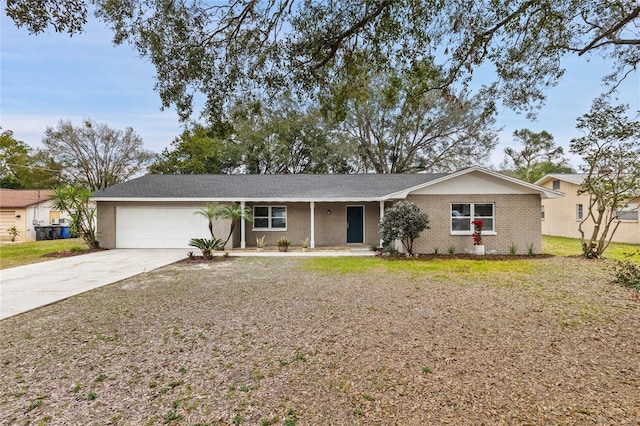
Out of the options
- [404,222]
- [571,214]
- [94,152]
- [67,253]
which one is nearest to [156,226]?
[67,253]

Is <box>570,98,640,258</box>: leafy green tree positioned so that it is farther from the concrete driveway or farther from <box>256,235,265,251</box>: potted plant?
the concrete driveway

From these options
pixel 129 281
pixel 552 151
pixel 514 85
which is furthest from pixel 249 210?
pixel 552 151

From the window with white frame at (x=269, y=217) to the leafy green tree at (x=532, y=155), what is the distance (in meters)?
32.0

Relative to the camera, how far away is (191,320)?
17.7 ft

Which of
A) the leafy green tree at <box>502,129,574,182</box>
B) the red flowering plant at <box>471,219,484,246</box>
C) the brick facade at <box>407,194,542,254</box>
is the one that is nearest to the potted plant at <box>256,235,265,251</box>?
the brick facade at <box>407,194,542,254</box>

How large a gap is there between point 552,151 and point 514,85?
37.7 m

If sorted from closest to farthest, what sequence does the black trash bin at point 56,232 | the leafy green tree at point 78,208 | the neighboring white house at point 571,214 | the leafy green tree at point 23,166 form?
the leafy green tree at point 78,208
the neighboring white house at point 571,214
the black trash bin at point 56,232
the leafy green tree at point 23,166

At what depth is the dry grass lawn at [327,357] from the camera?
2.91m

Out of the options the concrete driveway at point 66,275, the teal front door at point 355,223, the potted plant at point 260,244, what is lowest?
the concrete driveway at point 66,275

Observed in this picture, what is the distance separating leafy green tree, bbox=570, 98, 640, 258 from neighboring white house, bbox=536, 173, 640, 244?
615cm

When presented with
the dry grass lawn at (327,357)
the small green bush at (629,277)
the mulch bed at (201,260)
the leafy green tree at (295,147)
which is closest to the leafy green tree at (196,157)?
the leafy green tree at (295,147)

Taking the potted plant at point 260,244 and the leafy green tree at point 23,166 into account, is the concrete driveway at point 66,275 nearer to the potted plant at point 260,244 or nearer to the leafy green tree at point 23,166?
the potted plant at point 260,244

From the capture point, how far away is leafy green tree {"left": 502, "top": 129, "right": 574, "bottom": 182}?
37.3 m

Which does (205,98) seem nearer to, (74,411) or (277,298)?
(277,298)
